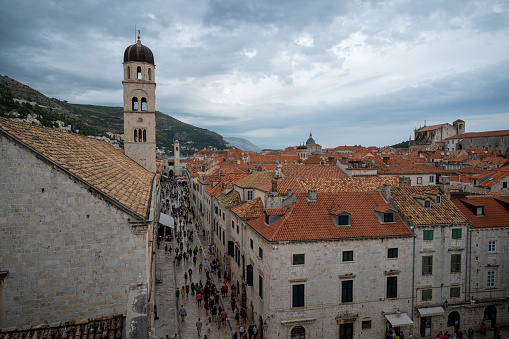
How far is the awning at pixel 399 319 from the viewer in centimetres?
2236

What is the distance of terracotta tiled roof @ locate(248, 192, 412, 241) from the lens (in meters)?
22.2

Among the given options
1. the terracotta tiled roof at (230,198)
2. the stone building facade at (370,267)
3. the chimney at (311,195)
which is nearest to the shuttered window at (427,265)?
the stone building facade at (370,267)

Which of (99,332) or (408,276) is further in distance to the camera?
(408,276)

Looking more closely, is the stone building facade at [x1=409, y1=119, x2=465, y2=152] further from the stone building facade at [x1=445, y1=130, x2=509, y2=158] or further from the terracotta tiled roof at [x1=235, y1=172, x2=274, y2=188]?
the terracotta tiled roof at [x1=235, y1=172, x2=274, y2=188]

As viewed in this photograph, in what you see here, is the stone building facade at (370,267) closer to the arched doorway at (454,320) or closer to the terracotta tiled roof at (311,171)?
the arched doorway at (454,320)

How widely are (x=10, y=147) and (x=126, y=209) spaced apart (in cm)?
443

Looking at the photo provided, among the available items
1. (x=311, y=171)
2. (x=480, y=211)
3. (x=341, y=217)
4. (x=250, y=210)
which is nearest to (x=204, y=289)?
(x=250, y=210)

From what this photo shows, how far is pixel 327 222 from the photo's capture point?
23.3 metres

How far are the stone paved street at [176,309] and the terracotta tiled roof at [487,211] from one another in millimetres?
21049

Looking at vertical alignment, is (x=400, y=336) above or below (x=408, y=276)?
below

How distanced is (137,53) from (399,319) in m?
37.5

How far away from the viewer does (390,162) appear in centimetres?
5612

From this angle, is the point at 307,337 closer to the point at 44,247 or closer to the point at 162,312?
the point at 162,312

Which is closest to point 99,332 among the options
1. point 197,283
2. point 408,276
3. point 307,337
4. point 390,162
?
point 307,337
